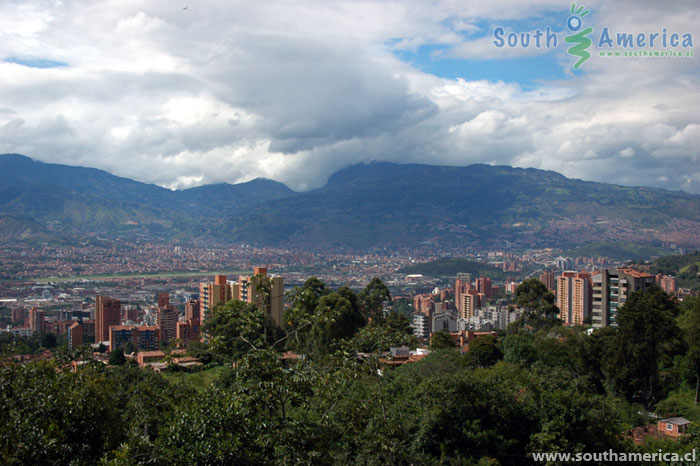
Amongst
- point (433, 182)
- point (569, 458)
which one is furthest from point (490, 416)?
point (433, 182)

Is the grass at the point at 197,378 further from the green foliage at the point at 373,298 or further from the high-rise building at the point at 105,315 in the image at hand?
the high-rise building at the point at 105,315

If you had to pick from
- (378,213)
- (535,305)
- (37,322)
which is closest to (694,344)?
(535,305)

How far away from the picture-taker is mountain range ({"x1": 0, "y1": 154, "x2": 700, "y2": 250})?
→ 112 m

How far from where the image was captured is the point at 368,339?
5.55m

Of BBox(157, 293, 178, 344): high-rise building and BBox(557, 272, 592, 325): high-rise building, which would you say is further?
BBox(157, 293, 178, 344): high-rise building

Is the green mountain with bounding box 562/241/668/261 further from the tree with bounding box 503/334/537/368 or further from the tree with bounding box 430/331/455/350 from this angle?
the tree with bounding box 503/334/537/368

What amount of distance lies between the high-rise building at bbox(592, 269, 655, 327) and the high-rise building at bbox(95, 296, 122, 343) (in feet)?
92.1

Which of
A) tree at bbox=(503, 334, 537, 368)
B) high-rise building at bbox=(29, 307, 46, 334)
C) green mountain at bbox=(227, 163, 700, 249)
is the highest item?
green mountain at bbox=(227, 163, 700, 249)

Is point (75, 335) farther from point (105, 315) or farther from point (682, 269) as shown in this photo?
point (682, 269)

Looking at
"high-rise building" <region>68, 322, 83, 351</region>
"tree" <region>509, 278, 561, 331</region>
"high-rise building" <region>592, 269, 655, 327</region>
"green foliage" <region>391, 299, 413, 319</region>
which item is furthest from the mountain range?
"high-rise building" <region>592, 269, 655, 327</region>

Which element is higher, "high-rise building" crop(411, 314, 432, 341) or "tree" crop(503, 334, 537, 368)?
"tree" crop(503, 334, 537, 368)

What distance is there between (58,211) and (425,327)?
334ft

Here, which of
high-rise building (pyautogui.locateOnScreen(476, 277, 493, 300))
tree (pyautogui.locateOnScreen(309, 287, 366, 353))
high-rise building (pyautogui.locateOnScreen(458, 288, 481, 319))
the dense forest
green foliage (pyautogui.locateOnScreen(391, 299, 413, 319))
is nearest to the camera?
the dense forest

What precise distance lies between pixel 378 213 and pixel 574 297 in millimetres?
107536
